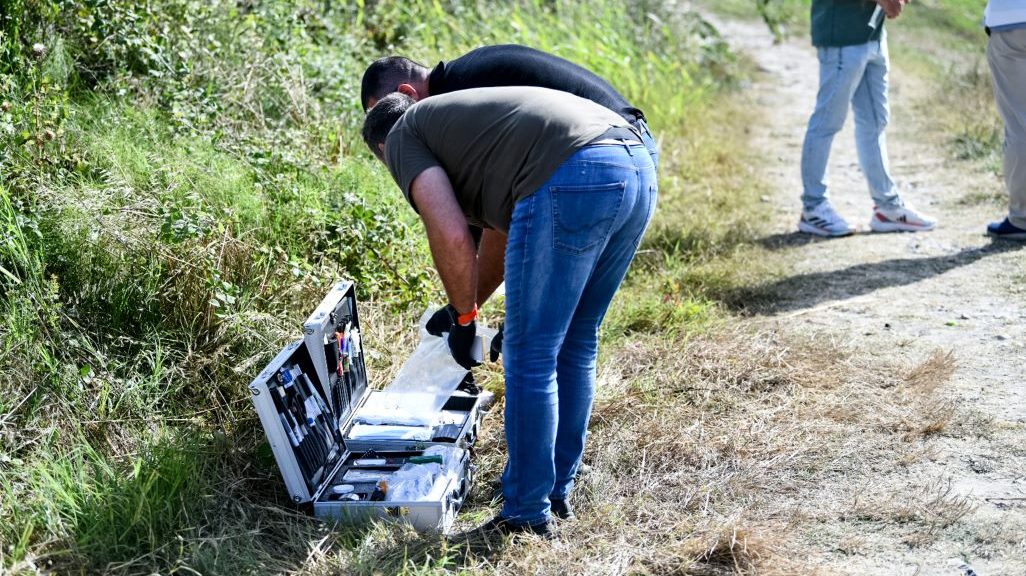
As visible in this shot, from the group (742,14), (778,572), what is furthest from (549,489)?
(742,14)

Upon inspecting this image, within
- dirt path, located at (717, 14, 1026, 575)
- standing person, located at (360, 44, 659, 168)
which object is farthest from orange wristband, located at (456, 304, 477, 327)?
dirt path, located at (717, 14, 1026, 575)

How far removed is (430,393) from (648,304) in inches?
60.0

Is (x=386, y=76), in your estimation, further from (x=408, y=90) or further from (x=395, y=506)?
(x=395, y=506)

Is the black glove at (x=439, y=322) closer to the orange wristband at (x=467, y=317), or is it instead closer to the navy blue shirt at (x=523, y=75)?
the orange wristband at (x=467, y=317)

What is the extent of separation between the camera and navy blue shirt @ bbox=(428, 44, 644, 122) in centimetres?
303

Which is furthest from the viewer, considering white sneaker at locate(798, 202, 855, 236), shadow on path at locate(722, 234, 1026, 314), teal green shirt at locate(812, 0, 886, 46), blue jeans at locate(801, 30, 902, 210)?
white sneaker at locate(798, 202, 855, 236)

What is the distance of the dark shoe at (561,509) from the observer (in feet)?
10.1

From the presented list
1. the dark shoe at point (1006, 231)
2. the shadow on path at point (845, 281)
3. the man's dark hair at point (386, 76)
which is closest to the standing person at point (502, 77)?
the man's dark hair at point (386, 76)

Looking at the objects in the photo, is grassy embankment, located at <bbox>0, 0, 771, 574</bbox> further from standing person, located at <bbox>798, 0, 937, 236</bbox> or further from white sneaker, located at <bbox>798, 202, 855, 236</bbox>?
standing person, located at <bbox>798, 0, 937, 236</bbox>

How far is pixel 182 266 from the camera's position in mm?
3672

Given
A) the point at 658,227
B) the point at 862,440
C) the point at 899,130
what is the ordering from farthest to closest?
the point at 899,130 < the point at 658,227 < the point at 862,440

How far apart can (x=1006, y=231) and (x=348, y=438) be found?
4220 mm

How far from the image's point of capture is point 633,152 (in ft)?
8.88

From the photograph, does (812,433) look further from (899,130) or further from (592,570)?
(899,130)
